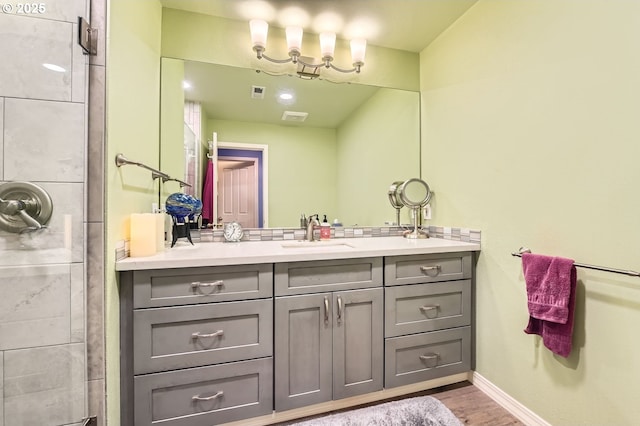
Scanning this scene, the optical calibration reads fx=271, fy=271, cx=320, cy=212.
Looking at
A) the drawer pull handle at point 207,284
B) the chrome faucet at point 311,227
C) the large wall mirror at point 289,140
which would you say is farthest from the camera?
the chrome faucet at point 311,227

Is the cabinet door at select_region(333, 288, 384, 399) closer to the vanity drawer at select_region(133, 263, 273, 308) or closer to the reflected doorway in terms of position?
the vanity drawer at select_region(133, 263, 273, 308)

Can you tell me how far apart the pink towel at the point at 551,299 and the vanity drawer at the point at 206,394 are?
1.25 metres

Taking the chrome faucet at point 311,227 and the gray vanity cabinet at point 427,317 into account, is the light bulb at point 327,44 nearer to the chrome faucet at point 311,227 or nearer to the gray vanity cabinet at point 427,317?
the chrome faucet at point 311,227

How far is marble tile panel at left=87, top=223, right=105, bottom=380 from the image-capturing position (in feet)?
3.38

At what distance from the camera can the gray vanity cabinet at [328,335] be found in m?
1.30

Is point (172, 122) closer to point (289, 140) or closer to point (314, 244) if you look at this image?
point (289, 140)

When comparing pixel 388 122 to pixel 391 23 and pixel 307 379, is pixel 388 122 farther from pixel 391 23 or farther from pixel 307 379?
pixel 307 379

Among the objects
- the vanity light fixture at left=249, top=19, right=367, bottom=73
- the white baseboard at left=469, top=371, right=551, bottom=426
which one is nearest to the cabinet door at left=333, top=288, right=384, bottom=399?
the white baseboard at left=469, top=371, right=551, bottom=426

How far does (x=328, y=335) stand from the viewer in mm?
1363

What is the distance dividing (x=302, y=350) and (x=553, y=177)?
1426 mm

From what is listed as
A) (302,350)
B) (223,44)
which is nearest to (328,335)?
(302,350)

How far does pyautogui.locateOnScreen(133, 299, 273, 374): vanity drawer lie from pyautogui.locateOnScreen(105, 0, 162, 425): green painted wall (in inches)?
4.1

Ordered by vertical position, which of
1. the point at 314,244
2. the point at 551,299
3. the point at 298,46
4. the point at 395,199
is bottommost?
the point at 551,299

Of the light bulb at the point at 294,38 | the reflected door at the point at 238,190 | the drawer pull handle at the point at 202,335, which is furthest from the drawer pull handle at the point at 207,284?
the light bulb at the point at 294,38
